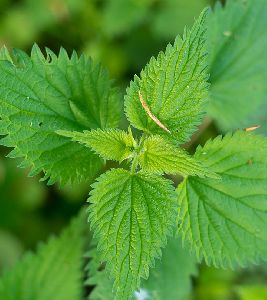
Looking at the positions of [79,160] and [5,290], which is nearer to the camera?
[79,160]

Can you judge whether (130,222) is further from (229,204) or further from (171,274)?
(171,274)

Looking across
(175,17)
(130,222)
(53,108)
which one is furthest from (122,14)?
(130,222)

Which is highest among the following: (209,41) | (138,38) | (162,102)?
(138,38)

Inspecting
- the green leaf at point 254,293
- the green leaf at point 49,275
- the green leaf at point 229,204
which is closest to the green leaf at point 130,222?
the green leaf at point 229,204

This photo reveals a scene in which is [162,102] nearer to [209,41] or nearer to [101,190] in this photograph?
[101,190]

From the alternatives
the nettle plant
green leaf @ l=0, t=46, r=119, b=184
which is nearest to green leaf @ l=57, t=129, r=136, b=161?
the nettle plant

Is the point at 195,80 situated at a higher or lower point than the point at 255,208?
higher

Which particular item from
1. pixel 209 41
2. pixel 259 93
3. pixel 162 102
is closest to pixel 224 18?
pixel 209 41

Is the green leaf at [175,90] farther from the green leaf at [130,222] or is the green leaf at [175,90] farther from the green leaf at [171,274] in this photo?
the green leaf at [171,274]
